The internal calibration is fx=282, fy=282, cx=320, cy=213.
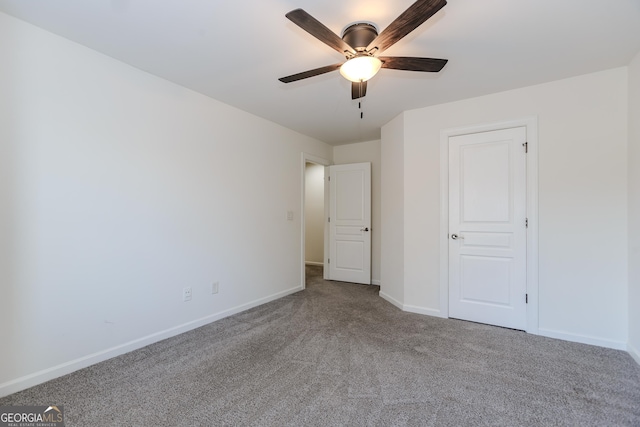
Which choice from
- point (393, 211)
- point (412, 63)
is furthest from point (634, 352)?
point (412, 63)

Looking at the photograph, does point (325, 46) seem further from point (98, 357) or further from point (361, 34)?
point (98, 357)

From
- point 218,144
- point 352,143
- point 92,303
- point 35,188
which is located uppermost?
point 352,143

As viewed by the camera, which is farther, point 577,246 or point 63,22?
point 577,246

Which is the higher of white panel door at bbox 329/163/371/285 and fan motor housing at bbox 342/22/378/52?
fan motor housing at bbox 342/22/378/52

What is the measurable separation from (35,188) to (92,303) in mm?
927

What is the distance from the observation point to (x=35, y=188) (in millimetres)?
1935

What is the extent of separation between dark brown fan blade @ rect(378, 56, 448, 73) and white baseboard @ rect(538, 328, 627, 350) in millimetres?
2674

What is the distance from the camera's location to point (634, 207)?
2.33 m

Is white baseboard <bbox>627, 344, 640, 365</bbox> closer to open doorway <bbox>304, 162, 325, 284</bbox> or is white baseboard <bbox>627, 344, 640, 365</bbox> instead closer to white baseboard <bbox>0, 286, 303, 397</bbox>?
white baseboard <bbox>0, 286, 303, 397</bbox>

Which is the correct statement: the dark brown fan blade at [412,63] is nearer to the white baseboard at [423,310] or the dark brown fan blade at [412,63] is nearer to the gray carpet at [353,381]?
the gray carpet at [353,381]

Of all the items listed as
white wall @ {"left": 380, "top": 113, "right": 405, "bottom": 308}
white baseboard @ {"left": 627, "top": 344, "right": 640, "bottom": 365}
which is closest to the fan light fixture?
white wall @ {"left": 380, "top": 113, "right": 405, "bottom": 308}

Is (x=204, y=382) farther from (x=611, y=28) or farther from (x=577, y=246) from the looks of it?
(x=611, y=28)

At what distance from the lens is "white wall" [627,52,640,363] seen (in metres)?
2.28

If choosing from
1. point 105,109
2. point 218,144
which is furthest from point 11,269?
point 218,144
